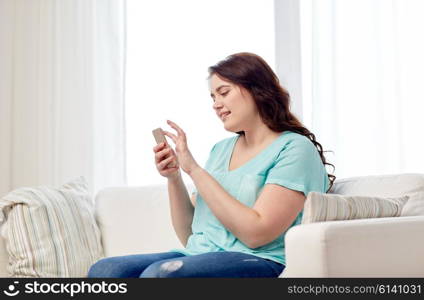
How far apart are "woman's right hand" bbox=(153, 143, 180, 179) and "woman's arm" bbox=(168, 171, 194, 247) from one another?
0.05 metres

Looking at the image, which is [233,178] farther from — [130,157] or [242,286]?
[130,157]

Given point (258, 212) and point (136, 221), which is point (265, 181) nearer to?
point (258, 212)

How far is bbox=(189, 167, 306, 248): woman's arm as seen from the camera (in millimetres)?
1815

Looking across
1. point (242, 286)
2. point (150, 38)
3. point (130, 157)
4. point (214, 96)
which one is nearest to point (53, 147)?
point (130, 157)

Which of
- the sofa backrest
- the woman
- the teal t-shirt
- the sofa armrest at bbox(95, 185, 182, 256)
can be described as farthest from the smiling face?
the sofa armrest at bbox(95, 185, 182, 256)

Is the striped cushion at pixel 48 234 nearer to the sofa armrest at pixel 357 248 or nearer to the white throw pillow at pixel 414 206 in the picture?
the sofa armrest at pixel 357 248

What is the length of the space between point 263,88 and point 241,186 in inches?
12.2

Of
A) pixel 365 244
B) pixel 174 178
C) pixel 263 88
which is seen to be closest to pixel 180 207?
pixel 174 178

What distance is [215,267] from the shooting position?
168 centimetres

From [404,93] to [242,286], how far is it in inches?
73.3

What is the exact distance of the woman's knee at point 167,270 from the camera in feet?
5.38

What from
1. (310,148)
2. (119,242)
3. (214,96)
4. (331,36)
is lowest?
(119,242)

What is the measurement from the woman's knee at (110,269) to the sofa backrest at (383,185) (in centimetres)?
72

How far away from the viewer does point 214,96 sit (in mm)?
2125
